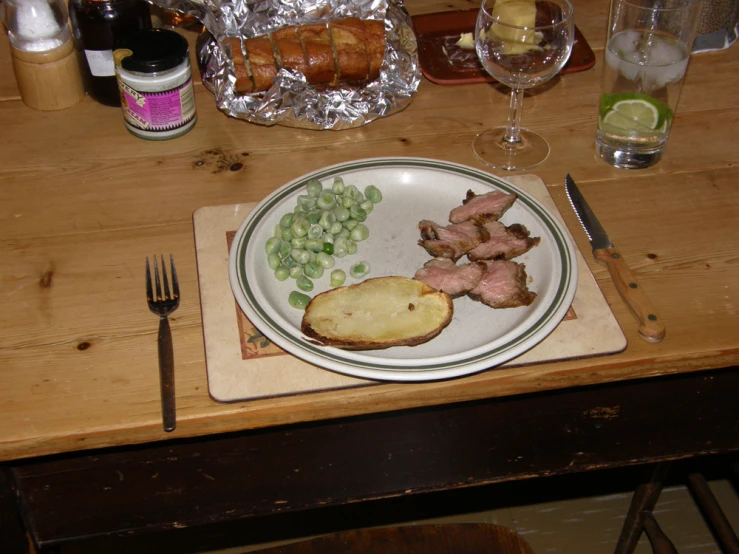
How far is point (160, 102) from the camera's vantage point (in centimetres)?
117

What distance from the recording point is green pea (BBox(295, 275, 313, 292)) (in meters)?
0.98

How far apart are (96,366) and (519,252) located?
543mm

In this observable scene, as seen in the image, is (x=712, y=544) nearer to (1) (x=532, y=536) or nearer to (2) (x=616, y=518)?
(2) (x=616, y=518)

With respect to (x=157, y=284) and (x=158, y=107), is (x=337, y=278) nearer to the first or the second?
(x=157, y=284)

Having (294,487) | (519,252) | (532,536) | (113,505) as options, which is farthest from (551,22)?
(532,536)

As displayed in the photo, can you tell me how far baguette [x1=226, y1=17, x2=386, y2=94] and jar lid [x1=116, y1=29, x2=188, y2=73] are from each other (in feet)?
0.39

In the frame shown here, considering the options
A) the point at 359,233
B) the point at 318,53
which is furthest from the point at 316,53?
the point at 359,233

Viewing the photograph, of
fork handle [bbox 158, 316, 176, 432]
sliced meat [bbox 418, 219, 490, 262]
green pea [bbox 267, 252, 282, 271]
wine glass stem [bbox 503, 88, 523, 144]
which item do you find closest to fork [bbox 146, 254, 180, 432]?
fork handle [bbox 158, 316, 176, 432]

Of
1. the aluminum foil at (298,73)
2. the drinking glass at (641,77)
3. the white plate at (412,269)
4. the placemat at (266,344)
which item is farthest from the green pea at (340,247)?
the drinking glass at (641,77)

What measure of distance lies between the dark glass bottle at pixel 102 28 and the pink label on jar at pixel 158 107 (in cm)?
8

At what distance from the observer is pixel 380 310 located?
2.97 ft

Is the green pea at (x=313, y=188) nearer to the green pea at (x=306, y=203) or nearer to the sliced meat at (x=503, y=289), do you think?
the green pea at (x=306, y=203)

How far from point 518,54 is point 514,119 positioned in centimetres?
15

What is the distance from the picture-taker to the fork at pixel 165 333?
838mm
